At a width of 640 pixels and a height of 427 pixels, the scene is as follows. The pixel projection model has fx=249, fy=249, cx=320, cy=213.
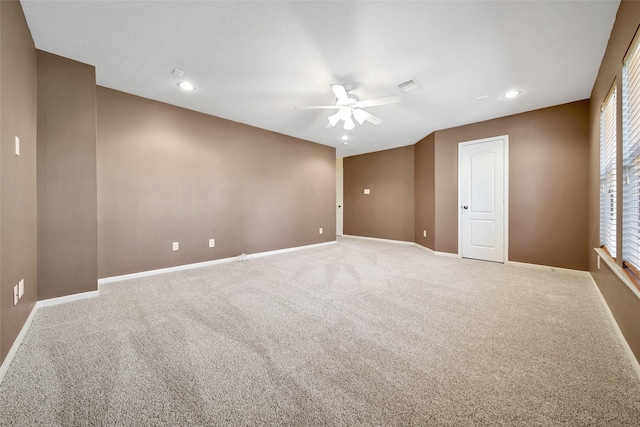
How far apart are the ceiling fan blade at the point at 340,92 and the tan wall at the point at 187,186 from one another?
2.37m

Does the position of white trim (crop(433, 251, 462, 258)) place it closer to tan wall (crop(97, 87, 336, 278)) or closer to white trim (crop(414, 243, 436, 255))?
white trim (crop(414, 243, 436, 255))

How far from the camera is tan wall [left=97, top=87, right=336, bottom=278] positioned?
3.28 m

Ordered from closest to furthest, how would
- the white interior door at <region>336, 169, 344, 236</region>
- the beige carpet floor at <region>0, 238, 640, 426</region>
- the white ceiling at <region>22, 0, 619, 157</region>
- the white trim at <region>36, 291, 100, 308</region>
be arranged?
the beige carpet floor at <region>0, 238, 640, 426</region>, the white ceiling at <region>22, 0, 619, 157</region>, the white trim at <region>36, 291, 100, 308</region>, the white interior door at <region>336, 169, 344, 236</region>

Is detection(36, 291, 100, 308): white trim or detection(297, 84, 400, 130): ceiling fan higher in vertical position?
detection(297, 84, 400, 130): ceiling fan

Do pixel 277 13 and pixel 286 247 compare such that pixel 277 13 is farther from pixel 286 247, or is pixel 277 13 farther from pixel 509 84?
pixel 286 247

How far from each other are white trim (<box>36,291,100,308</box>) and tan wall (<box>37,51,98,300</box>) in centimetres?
4

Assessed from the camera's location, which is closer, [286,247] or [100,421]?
[100,421]

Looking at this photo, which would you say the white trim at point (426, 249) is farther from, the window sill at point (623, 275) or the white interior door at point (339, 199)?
the window sill at point (623, 275)

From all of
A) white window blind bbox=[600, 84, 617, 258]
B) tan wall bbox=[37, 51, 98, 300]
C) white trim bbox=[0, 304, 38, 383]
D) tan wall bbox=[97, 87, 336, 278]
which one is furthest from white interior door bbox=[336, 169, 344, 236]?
white trim bbox=[0, 304, 38, 383]

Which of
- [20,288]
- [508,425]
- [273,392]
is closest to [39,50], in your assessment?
[20,288]

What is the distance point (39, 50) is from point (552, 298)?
5.90 meters

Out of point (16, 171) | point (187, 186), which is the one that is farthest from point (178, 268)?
point (16, 171)

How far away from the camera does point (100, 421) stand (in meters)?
1.15

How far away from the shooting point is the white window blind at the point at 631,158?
1.71 metres
